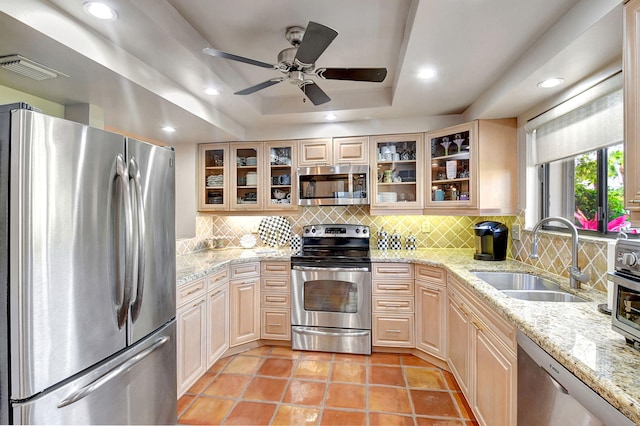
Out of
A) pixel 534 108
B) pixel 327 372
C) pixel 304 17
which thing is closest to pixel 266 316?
pixel 327 372

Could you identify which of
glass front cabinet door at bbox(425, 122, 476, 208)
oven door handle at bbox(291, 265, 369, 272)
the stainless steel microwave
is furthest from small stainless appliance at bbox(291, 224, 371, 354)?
glass front cabinet door at bbox(425, 122, 476, 208)

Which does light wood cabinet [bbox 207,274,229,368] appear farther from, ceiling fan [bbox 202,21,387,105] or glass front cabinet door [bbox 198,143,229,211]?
ceiling fan [bbox 202,21,387,105]

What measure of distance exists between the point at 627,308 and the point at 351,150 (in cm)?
258

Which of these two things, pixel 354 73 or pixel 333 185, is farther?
pixel 333 185

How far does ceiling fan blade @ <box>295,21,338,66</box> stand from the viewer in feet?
4.39

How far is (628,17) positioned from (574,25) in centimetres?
36

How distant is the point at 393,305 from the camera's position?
287 centimetres

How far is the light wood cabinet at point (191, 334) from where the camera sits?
211 centimetres

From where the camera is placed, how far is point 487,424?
66.3 inches

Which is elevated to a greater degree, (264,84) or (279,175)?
(264,84)

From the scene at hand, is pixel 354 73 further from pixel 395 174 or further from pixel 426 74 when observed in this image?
pixel 395 174

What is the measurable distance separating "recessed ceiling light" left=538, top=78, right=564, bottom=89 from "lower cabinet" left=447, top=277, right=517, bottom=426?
142cm

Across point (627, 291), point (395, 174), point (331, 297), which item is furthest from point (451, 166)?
point (627, 291)

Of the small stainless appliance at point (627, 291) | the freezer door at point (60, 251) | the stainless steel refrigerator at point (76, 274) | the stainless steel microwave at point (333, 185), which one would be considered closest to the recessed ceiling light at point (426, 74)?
the stainless steel microwave at point (333, 185)
